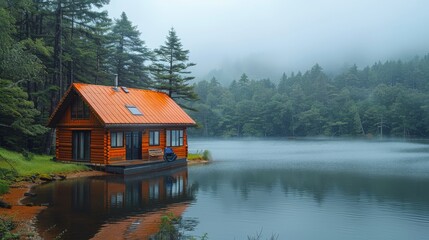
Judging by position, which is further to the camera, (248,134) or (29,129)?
(248,134)

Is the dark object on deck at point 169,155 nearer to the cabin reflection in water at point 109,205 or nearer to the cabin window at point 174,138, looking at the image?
the cabin window at point 174,138

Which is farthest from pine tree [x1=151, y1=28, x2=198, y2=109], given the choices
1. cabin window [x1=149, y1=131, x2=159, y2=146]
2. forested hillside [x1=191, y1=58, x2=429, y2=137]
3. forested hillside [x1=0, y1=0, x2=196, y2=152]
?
forested hillside [x1=191, y1=58, x2=429, y2=137]

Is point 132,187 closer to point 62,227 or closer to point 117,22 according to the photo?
point 62,227

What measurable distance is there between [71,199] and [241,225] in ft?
24.7

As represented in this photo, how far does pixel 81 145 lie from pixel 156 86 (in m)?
16.1

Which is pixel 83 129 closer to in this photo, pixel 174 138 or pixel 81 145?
pixel 81 145

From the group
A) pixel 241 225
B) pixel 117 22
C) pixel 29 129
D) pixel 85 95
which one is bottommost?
pixel 241 225

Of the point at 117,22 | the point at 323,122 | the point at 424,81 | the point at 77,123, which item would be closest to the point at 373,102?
the point at 323,122

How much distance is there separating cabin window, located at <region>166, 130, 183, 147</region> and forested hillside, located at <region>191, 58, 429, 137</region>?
70159 mm

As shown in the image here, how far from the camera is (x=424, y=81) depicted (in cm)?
11112

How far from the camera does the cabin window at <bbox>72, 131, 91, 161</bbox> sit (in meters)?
27.5

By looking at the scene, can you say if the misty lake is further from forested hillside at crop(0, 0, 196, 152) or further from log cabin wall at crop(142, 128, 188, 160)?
forested hillside at crop(0, 0, 196, 152)

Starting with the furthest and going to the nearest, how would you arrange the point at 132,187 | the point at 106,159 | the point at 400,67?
1. the point at 400,67
2. the point at 106,159
3. the point at 132,187

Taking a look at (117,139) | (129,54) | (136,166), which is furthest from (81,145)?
(129,54)
